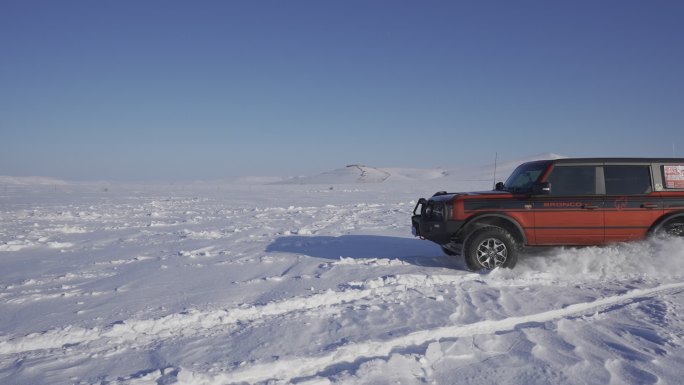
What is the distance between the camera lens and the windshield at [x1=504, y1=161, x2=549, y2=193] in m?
6.49

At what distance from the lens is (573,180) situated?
250 inches

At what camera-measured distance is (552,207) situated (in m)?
6.22

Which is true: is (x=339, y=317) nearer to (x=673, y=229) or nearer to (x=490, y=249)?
(x=490, y=249)

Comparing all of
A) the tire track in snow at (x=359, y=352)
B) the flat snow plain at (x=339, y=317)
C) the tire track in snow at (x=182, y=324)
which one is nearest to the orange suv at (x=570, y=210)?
the flat snow plain at (x=339, y=317)

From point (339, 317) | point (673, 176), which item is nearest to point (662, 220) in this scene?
point (673, 176)

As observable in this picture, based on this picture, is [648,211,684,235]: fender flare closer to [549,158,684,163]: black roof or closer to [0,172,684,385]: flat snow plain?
[0,172,684,385]: flat snow plain

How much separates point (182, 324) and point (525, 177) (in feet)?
17.2

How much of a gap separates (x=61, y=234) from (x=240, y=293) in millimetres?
7649

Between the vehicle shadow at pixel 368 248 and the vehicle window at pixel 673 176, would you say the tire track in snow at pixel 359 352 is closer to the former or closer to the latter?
the vehicle shadow at pixel 368 248

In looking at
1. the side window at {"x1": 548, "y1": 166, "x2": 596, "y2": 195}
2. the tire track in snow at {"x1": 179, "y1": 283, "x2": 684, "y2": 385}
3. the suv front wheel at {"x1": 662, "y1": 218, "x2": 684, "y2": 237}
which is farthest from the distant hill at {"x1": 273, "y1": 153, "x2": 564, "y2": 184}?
the tire track in snow at {"x1": 179, "y1": 283, "x2": 684, "y2": 385}

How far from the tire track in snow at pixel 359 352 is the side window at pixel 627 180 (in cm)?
227

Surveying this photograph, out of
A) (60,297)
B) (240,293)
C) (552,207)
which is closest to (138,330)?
(240,293)

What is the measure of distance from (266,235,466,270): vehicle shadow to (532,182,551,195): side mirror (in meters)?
1.52

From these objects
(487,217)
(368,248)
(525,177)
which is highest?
(525,177)
